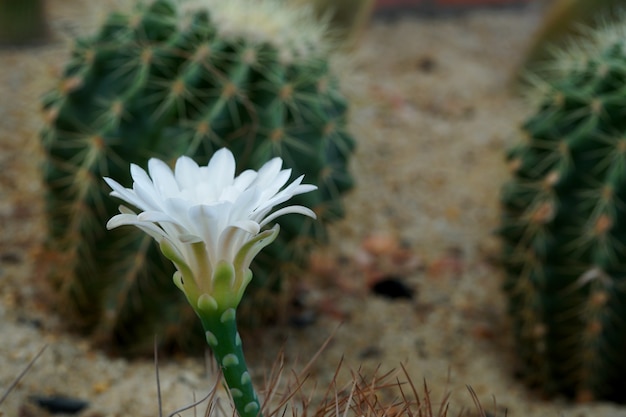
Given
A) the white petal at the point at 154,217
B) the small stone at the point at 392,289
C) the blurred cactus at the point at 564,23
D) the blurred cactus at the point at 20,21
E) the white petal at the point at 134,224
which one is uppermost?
the white petal at the point at 154,217

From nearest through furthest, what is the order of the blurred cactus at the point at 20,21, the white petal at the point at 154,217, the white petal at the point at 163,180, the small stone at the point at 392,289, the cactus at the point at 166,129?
the white petal at the point at 154,217
the white petal at the point at 163,180
the cactus at the point at 166,129
the small stone at the point at 392,289
the blurred cactus at the point at 20,21

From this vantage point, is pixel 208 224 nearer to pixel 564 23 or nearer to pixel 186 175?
pixel 186 175

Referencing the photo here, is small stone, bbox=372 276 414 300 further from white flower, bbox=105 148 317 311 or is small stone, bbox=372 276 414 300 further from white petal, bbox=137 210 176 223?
white petal, bbox=137 210 176 223

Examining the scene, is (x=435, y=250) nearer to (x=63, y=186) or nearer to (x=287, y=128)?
(x=287, y=128)

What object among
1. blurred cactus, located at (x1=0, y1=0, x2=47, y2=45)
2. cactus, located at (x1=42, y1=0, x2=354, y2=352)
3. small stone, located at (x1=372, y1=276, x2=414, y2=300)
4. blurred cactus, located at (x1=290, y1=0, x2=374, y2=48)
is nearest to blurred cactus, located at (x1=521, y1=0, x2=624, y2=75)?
blurred cactus, located at (x1=290, y1=0, x2=374, y2=48)

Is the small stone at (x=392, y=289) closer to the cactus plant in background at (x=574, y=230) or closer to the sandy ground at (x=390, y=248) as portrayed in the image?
the sandy ground at (x=390, y=248)

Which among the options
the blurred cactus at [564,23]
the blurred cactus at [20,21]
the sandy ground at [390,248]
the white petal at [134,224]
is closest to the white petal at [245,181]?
the white petal at [134,224]

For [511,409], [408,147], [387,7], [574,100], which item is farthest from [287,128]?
[387,7]
